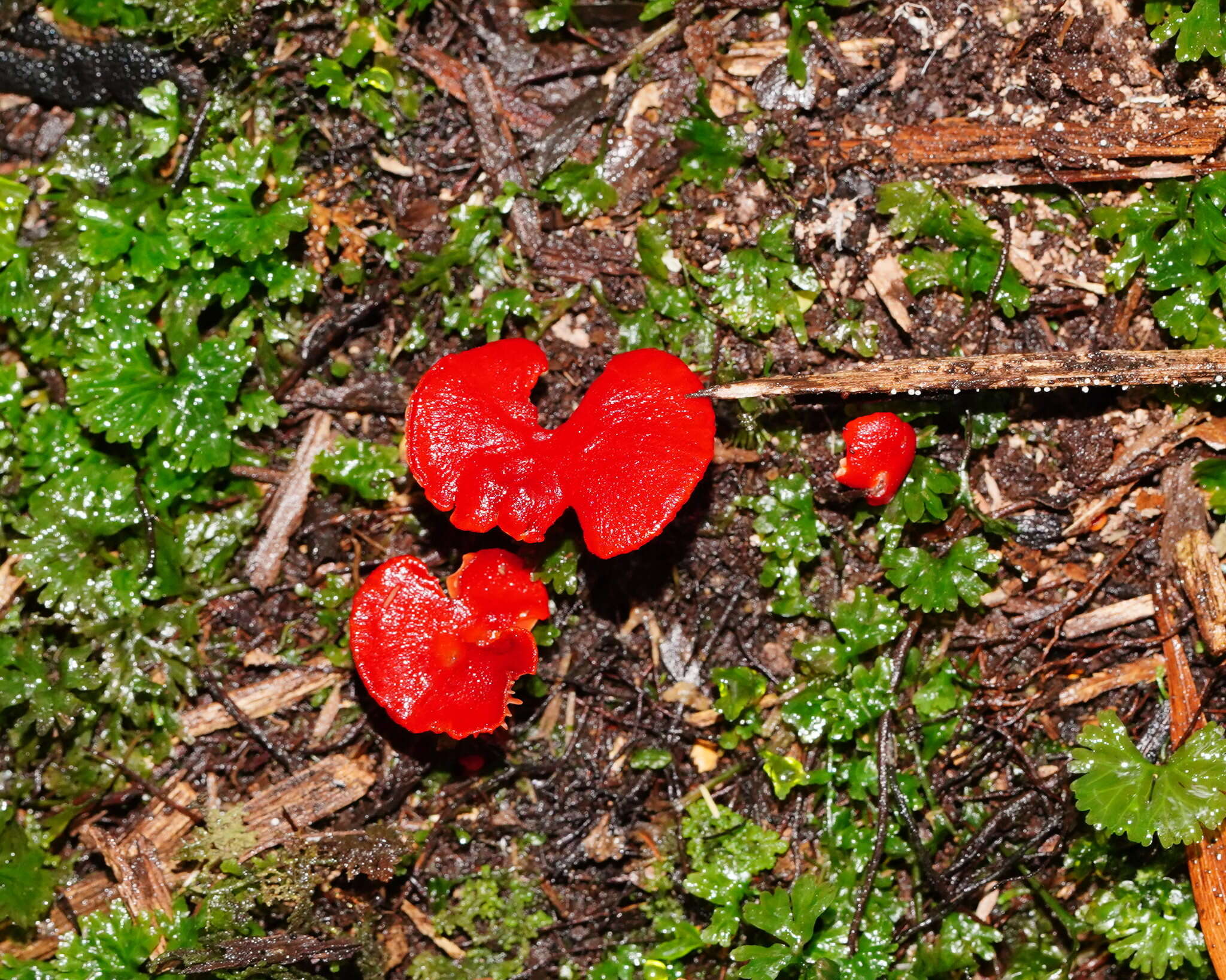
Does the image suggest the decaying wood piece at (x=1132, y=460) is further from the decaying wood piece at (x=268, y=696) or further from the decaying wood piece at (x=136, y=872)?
the decaying wood piece at (x=136, y=872)

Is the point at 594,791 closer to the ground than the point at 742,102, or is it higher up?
closer to the ground

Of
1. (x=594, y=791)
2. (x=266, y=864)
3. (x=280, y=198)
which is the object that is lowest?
(x=594, y=791)

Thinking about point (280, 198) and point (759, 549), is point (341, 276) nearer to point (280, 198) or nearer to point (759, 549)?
point (280, 198)

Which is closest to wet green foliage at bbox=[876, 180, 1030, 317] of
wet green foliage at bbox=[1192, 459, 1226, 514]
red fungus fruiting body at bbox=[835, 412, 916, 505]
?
red fungus fruiting body at bbox=[835, 412, 916, 505]

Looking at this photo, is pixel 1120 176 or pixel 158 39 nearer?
pixel 1120 176

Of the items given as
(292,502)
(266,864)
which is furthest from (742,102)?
(266,864)

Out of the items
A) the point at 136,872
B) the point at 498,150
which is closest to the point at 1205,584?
the point at 498,150

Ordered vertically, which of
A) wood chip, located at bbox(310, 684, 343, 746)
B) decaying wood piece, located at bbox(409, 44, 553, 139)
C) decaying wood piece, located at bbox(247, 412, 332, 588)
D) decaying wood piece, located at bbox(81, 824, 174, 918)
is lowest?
decaying wood piece, located at bbox(81, 824, 174, 918)

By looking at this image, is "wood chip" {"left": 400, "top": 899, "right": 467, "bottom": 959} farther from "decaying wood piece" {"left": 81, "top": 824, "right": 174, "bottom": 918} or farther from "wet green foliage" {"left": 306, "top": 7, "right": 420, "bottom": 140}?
"wet green foliage" {"left": 306, "top": 7, "right": 420, "bottom": 140}
